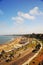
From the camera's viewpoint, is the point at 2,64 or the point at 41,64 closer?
the point at 41,64

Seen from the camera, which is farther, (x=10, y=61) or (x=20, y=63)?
(x=10, y=61)

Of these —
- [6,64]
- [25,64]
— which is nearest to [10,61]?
[6,64]

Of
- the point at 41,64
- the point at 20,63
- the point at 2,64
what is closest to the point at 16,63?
the point at 20,63

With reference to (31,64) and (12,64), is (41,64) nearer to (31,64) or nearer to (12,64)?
(31,64)

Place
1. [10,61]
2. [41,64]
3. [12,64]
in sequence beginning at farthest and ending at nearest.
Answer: [10,61] → [12,64] → [41,64]

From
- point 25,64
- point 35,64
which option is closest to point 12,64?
point 25,64

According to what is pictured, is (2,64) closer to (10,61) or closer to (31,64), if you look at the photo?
(10,61)

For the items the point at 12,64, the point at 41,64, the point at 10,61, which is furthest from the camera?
the point at 10,61

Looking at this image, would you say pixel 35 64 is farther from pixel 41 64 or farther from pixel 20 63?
pixel 20 63
